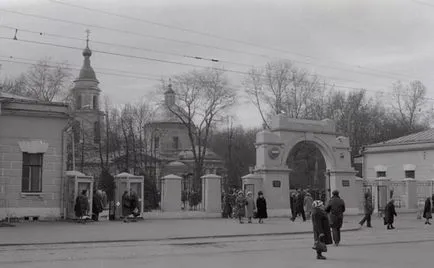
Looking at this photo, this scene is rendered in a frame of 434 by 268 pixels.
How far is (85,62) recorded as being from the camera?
8106cm

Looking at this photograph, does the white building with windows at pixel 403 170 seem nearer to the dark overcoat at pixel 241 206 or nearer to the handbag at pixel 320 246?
the dark overcoat at pixel 241 206

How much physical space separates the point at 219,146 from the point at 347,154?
6280cm

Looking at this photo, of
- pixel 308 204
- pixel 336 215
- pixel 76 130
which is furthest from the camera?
pixel 76 130

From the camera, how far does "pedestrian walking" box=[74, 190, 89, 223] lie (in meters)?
25.7

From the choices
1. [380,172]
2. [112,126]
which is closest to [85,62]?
[112,126]

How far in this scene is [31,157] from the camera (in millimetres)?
26828

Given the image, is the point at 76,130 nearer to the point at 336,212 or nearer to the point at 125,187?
the point at 125,187

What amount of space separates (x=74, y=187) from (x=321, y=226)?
1513cm

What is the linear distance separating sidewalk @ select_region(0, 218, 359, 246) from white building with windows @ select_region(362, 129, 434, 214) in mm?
12110

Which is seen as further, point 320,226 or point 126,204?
point 126,204

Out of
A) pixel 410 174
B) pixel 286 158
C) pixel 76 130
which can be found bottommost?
pixel 410 174

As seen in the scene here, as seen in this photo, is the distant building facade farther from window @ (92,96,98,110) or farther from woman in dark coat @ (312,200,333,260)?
woman in dark coat @ (312,200,333,260)

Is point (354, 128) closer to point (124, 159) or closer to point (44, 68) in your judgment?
point (124, 159)

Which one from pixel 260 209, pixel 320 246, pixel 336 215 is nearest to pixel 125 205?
pixel 260 209
